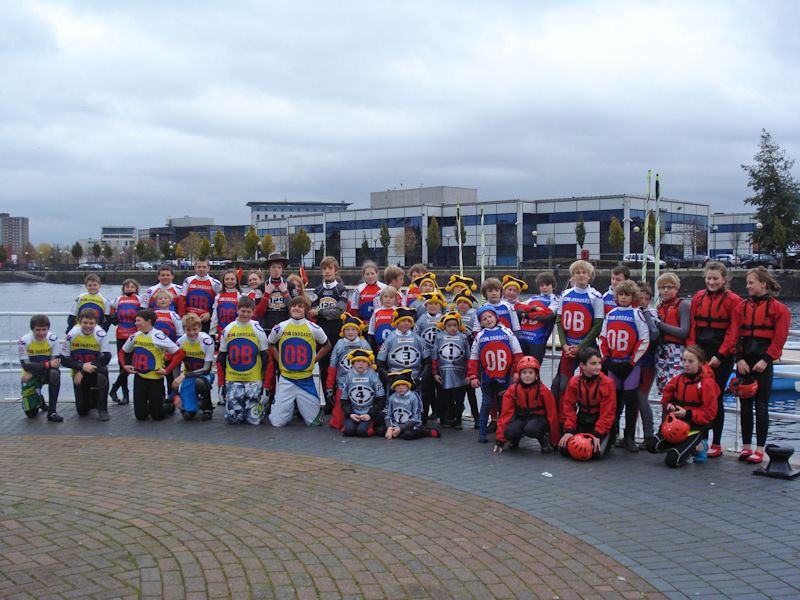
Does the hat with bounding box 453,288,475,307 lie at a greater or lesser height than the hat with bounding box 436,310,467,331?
greater

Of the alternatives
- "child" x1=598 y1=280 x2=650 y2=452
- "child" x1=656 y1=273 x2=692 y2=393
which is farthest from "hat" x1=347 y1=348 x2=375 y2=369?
"child" x1=656 y1=273 x2=692 y2=393

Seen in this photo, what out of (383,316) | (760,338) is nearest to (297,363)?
(383,316)

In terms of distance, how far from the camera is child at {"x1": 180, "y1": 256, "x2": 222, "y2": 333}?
10148 mm

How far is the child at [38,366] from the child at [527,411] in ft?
18.9

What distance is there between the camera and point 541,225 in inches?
3172

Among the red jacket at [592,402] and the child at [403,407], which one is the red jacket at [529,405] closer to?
the red jacket at [592,402]

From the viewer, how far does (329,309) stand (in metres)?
9.23

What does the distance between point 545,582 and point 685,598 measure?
2.57 feet

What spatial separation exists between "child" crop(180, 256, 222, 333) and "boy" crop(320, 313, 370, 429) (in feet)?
8.05

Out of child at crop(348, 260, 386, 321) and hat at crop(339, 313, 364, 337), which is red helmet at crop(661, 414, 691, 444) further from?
child at crop(348, 260, 386, 321)

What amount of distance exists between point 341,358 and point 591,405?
3055 millimetres

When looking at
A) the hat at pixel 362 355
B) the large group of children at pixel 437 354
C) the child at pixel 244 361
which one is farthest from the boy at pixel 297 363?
the hat at pixel 362 355

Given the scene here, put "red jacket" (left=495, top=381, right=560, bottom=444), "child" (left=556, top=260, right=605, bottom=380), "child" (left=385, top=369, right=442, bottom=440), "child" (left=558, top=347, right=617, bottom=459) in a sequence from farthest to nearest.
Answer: "child" (left=385, top=369, right=442, bottom=440) < "child" (left=556, top=260, right=605, bottom=380) < "red jacket" (left=495, top=381, right=560, bottom=444) < "child" (left=558, top=347, right=617, bottom=459)

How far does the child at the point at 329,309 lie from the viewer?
918 cm
